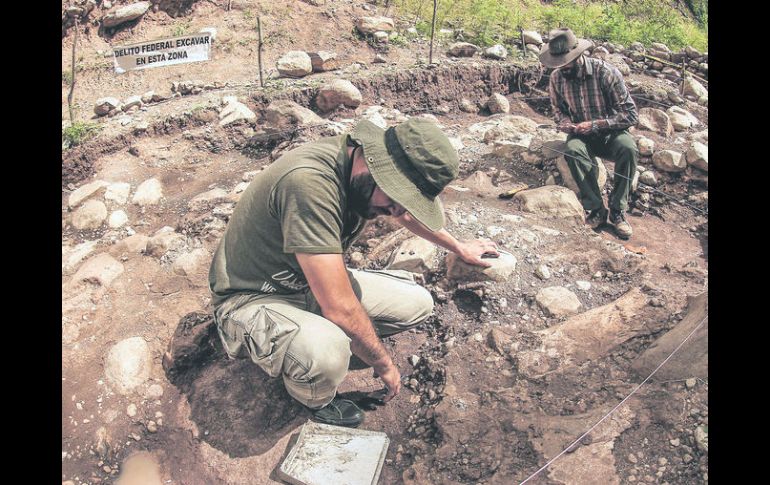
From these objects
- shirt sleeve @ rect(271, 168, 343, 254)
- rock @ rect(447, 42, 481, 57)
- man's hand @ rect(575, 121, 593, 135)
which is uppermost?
shirt sleeve @ rect(271, 168, 343, 254)

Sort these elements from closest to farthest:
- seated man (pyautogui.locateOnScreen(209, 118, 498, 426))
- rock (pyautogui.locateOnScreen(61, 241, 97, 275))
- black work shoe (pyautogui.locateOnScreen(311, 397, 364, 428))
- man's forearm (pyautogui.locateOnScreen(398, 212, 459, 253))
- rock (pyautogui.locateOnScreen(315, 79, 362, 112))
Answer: seated man (pyautogui.locateOnScreen(209, 118, 498, 426)) → black work shoe (pyautogui.locateOnScreen(311, 397, 364, 428)) → man's forearm (pyautogui.locateOnScreen(398, 212, 459, 253)) → rock (pyautogui.locateOnScreen(61, 241, 97, 275)) → rock (pyautogui.locateOnScreen(315, 79, 362, 112))

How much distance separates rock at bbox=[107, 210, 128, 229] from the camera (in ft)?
14.9

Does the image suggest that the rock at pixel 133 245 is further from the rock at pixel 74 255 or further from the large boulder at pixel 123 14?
the large boulder at pixel 123 14

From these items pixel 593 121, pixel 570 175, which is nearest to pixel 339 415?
pixel 570 175

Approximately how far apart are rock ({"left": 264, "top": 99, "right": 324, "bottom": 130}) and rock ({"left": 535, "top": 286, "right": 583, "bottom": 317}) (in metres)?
3.34

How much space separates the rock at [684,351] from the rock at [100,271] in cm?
336

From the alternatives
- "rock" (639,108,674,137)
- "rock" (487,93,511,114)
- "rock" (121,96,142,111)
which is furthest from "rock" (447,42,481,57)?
"rock" (121,96,142,111)

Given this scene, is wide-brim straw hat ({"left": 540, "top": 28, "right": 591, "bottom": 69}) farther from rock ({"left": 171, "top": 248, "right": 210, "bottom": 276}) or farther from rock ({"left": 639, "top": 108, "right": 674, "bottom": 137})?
rock ({"left": 171, "top": 248, "right": 210, "bottom": 276})

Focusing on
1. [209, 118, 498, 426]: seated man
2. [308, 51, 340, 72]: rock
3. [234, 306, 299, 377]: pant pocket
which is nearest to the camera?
[209, 118, 498, 426]: seated man

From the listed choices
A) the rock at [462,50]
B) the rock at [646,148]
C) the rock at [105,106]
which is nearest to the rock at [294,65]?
the rock at [105,106]

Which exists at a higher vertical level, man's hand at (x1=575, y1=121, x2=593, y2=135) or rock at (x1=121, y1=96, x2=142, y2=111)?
man's hand at (x1=575, y1=121, x2=593, y2=135)

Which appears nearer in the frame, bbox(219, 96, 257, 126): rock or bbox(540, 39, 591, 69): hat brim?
bbox(540, 39, 591, 69): hat brim

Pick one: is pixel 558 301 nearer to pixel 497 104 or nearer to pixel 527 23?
pixel 497 104

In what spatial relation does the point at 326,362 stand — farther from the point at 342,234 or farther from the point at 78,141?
the point at 78,141
